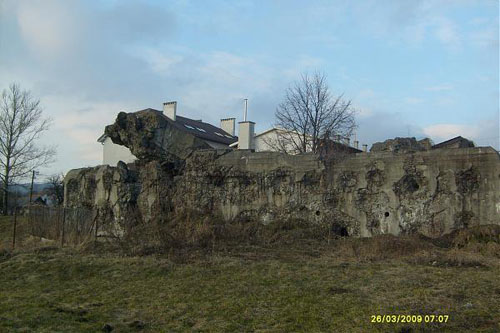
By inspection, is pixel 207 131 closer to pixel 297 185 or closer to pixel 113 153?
pixel 113 153

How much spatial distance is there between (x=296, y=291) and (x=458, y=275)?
8.50ft

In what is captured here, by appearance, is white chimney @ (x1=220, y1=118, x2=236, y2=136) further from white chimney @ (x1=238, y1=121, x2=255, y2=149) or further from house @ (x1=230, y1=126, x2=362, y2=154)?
white chimney @ (x1=238, y1=121, x2=255, y2=149)

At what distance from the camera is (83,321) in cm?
709

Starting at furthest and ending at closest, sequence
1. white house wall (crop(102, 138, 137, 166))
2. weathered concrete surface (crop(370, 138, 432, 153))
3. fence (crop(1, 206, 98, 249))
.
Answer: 1. white house wall (crop(102, 138, 137, 166))
2. weathered concrete surface (crop(370, 138, 432, 153))
3. fence (crop(1, 206, 98, 249))

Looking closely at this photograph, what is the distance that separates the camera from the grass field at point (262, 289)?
21.2 ft

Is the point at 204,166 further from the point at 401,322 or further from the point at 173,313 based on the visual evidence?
the point at 401,322

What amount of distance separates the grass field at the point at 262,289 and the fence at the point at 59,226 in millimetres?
2567

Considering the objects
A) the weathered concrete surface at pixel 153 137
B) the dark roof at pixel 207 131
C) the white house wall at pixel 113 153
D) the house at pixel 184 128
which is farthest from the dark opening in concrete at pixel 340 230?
the white house wall at pixel 113 153

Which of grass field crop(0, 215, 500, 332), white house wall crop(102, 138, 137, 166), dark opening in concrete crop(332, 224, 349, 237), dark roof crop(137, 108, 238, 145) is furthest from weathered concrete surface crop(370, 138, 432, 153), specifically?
white house wall crop(102, 138, 137, 166)

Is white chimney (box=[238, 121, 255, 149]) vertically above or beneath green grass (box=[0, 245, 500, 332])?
above

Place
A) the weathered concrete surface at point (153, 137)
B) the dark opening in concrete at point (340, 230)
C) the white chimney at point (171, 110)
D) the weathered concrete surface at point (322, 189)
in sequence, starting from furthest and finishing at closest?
the white chimney at point (171, 110)
the weathered concrete surface at point (153, 137)
the dark opening in concrete at point (340, 230)
the weathered concrete surface at point (322, 189)

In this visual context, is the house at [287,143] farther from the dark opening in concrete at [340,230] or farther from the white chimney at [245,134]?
the dark opening in concrete at [340,230]

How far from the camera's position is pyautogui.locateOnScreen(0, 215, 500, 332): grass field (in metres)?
6.46

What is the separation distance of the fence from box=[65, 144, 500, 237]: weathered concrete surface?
998 mm
